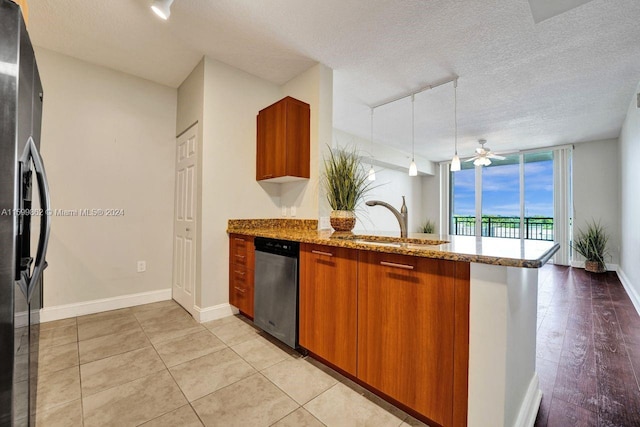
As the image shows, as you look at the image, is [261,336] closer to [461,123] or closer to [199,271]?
[199,271]

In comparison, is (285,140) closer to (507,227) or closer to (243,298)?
(243,298)

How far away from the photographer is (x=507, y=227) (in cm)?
693

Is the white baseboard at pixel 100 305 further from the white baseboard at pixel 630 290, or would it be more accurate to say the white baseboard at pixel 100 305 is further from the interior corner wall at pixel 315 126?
the white baseboard at pixel 630 290

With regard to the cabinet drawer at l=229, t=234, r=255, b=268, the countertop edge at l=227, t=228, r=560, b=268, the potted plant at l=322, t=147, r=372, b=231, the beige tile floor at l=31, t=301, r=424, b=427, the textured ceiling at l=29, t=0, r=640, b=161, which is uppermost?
the textured ceiling at l=29, t=0, r=640, b=161

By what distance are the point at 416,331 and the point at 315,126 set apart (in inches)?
81.2

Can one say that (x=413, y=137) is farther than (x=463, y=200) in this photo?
No

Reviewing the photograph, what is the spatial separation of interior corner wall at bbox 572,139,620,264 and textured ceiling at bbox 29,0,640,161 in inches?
87.7

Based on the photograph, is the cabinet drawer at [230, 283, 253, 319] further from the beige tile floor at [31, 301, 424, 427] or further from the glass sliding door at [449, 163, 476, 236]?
the glass sliding door at [449, 163, 476, 236]

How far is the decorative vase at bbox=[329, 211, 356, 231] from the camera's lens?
2.27 m

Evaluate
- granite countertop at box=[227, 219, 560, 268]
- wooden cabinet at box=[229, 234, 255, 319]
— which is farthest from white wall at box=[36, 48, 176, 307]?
granite countertop at box=[227, 219, 560, 268]

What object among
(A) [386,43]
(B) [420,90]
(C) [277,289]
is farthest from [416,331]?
(B) [420,90]

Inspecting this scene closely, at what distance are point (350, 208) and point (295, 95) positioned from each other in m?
1.50

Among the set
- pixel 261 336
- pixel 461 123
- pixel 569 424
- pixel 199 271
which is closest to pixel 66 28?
pixel 199 271

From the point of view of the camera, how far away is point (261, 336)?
2.26m
